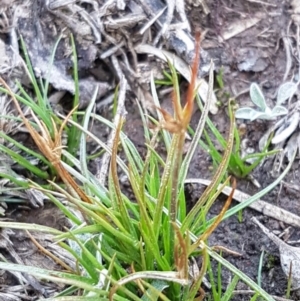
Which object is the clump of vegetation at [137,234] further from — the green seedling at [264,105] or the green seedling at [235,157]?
the green seedling at [264,105]

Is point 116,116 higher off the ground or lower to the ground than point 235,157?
higher

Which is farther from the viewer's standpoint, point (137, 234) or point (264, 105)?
point (264, 105)

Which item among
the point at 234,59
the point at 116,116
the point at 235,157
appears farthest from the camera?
the point at 234,59

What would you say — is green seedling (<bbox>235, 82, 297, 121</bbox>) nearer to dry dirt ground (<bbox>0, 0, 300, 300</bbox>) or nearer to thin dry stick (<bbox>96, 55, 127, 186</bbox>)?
dry dirt ground (<bbox>0, 0, 300, 300</bbox>)

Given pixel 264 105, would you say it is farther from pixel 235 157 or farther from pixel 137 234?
pixel 137 234

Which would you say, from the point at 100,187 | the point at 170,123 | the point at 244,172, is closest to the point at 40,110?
the point at 100,187

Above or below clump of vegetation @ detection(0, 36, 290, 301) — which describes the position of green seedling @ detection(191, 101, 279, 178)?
A: below

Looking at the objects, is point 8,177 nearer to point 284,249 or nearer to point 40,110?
point 40,110

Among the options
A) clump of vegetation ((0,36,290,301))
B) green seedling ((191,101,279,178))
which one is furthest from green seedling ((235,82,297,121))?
clump of vegetation ((0,36,290,301))

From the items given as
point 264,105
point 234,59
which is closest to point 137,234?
point 264,105

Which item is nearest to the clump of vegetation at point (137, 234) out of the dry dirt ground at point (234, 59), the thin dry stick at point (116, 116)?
the thin dry stick at point (116, 116)
